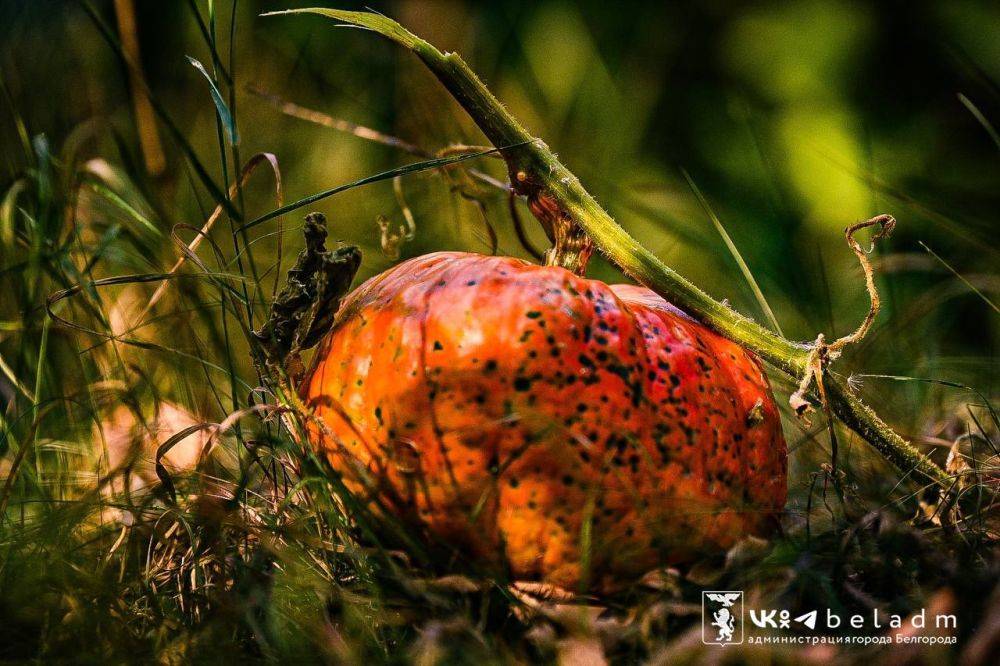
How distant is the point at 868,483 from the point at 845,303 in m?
1.07

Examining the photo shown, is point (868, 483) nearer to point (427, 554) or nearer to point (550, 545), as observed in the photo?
point (550, 545)

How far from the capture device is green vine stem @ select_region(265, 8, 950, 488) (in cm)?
118

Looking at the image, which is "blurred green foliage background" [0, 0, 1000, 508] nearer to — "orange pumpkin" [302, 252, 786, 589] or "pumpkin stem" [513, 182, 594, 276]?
"pumpkin stem" [513, 182, 594, 276]

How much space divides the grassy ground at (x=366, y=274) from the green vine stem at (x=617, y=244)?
91 millimetres

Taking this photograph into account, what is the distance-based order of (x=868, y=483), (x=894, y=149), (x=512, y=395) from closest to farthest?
(x=512, y=395) → (x=868, y=483) → (x=894, y=149)

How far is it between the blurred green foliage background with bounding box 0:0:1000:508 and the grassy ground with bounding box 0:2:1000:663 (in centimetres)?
1

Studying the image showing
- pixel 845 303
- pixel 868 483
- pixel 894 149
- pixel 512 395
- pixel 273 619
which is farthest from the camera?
pixel 894 149

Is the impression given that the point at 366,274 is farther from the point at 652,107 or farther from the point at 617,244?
the point at 652,107

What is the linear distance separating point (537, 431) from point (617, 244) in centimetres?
33

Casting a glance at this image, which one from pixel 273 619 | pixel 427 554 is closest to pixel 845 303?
pixel 427 554

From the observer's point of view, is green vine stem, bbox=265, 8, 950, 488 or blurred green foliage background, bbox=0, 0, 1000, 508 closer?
green vine stem, bbox=265, 8, 950, 488

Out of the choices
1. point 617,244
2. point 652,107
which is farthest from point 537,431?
point 652,107

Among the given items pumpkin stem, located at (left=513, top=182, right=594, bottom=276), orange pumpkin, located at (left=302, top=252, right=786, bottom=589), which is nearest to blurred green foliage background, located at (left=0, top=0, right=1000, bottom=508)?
pumpkin stem, located at (left=513, top=182, right=594, bottom=276)

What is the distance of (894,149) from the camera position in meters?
2.73
